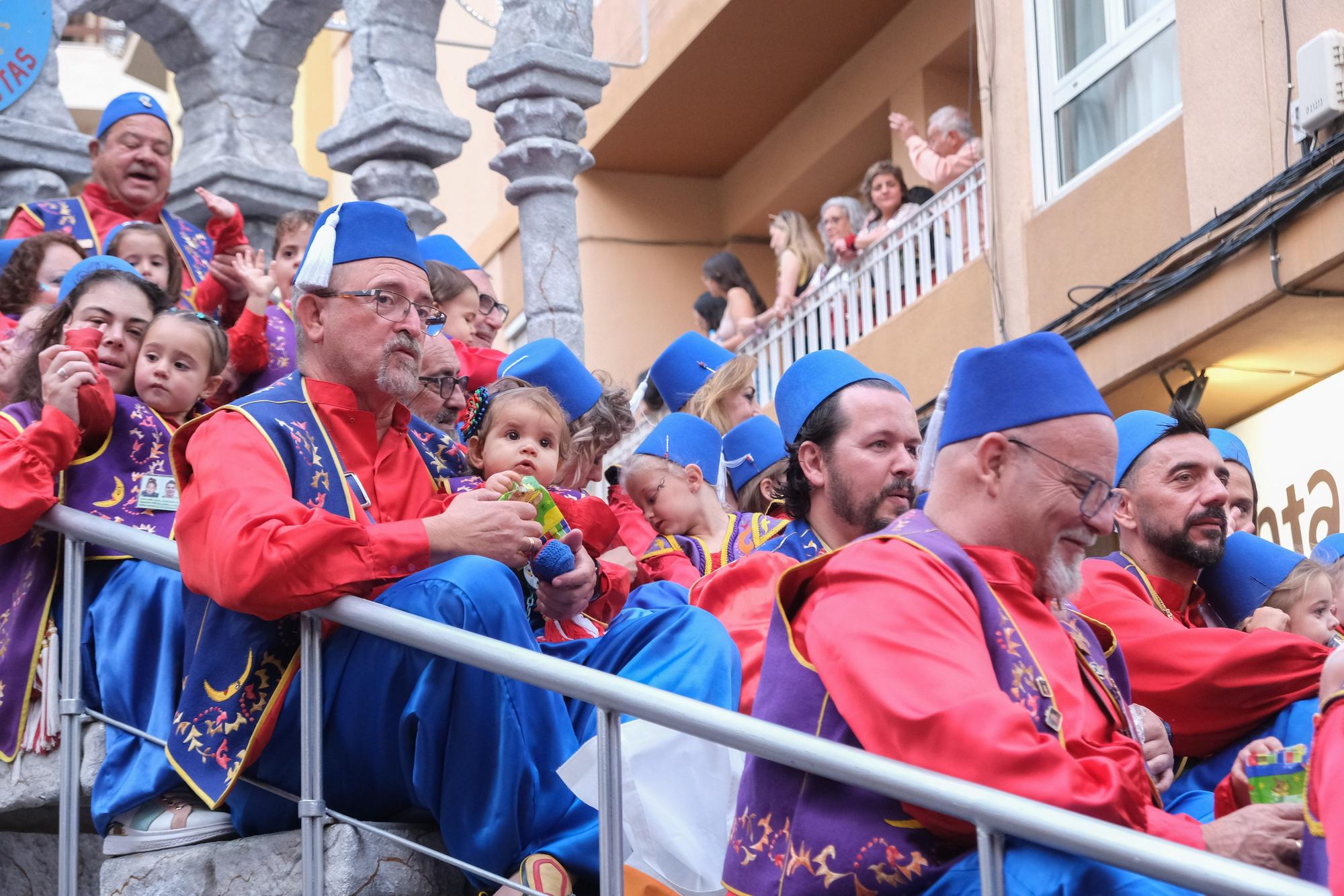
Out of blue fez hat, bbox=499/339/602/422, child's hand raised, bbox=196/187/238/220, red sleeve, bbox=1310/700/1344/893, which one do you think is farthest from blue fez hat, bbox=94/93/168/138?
red sleeve, bbox=1310/700/1344/893

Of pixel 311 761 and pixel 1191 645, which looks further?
pixel 1191 645

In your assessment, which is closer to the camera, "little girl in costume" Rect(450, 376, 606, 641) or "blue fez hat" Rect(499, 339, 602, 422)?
"little girl in costume" Rect(450, 376, 606, 641)

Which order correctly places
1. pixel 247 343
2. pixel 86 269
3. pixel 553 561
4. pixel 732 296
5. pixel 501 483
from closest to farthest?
pixel 553 561, pixel 501 483, pixel 86 269, pixel 247 343, pixel 732 296

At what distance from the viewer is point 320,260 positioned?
14.1 ft

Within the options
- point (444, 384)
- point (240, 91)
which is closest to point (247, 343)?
point (444, 384)

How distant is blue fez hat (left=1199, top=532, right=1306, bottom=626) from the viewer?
17.8 feet

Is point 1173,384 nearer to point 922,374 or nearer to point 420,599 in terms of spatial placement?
point 922,374

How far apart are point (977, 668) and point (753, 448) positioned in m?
3.38

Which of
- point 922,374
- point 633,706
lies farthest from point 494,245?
point 633,706

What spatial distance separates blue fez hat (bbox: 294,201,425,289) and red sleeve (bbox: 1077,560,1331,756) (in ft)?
6.86

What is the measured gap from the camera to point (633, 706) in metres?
3.12

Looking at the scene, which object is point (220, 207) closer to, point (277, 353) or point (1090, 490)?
point (277, 353)

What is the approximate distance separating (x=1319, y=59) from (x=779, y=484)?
12.9 feet

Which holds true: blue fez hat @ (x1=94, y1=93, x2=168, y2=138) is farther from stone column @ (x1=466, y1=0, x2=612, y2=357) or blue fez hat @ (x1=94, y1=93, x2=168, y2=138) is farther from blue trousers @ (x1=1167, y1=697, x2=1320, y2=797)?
blue trousers @ (x1=1167, y1=697, x2=1320, y2=797)
